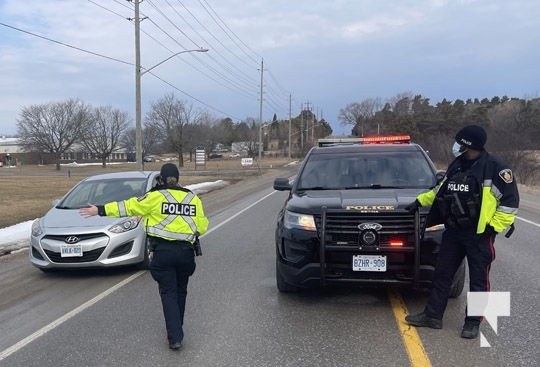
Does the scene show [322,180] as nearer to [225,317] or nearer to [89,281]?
[225,317]

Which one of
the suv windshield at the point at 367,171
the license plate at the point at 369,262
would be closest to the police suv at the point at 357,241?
the license plate at the point at 369,262

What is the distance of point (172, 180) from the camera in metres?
4.04

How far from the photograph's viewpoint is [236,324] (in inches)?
180

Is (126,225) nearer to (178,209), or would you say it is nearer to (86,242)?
(86,242)

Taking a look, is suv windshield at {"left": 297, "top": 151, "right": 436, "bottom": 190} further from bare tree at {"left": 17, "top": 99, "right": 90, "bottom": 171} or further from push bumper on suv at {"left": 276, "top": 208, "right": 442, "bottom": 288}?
bare tree at {"left": 17, "top": 99, "right": 90, "bottom": 171}

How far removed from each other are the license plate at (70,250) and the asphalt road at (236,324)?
42cm

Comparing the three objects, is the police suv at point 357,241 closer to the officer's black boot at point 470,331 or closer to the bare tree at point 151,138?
the officer's black boot at point 470,331

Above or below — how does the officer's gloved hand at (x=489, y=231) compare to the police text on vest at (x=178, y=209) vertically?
below

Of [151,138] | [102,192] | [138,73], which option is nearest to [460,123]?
[151,138]

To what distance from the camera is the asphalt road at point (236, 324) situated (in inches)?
151

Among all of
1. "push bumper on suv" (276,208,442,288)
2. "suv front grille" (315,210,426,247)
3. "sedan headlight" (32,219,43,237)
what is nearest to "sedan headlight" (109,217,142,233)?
"sedan headlight" (32,219,43,237)

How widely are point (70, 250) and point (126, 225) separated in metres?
0.81

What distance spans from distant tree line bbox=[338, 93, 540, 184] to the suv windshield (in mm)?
32375

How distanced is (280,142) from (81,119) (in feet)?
214
